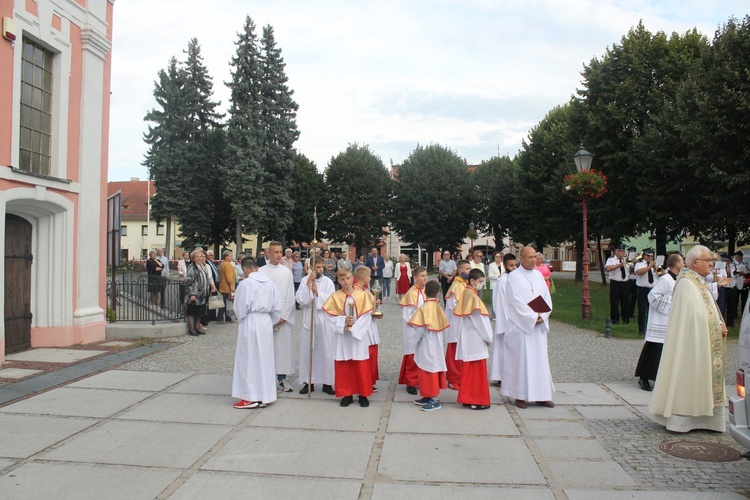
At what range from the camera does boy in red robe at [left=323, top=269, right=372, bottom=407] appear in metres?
7.32

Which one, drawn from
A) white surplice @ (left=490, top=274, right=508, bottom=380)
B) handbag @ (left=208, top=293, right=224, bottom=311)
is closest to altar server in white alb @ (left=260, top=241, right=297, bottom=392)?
white surplice @ (left=490, top=274, right=508, bottom=380)

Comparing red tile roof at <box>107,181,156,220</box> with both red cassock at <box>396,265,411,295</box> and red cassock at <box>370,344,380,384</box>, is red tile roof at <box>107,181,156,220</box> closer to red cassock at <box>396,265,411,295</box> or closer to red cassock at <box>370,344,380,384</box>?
red cassock at <box>396,265,411,295</box>

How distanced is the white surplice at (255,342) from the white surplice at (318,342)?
70 cm

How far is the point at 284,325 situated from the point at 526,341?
10.7 ft

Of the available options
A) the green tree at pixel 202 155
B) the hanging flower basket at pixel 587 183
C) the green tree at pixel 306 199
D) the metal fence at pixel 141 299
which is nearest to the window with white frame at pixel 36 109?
the metal fence at pixel 141 299

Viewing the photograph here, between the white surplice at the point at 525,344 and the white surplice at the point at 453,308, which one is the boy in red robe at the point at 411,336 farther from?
the white surplice at the point at 525,344

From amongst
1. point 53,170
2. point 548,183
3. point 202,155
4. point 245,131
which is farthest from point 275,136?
point 53,170

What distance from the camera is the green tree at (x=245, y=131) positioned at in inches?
1550

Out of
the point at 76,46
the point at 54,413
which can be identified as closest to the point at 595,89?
the point at 76,46

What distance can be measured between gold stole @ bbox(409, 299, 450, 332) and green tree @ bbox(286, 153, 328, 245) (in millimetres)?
42365

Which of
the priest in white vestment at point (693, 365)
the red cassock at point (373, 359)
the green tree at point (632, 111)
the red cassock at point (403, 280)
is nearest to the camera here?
the priest in white vestment at point (693, 365)

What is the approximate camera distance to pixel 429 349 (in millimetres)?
7262

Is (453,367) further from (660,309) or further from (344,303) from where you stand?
(660,309)

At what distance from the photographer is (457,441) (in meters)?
5.96
